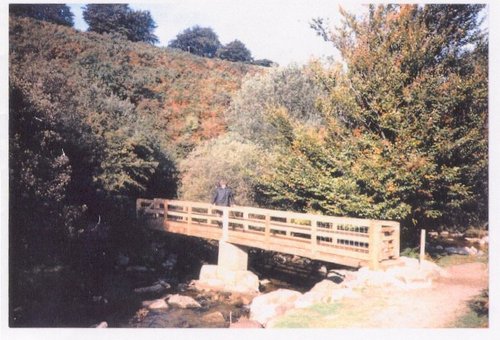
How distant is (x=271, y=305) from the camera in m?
9.88

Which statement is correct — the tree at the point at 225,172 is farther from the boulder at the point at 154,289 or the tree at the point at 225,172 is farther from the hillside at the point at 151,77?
the hillside at the point at 151,77

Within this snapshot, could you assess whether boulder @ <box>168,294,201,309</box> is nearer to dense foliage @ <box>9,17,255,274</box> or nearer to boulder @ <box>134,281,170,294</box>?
boulder @ <box>134,281,170,294</box>

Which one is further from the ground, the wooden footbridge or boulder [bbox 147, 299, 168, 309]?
the wooden footbridge

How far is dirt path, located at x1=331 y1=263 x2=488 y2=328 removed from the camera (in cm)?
784

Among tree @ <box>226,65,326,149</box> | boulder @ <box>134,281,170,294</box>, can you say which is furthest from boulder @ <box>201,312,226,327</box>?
tree @ <box>226,65,326,149</box>

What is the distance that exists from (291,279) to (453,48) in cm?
931

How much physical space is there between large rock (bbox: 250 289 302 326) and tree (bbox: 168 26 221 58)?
3175 cm

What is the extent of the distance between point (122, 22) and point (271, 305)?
3350 centimetres

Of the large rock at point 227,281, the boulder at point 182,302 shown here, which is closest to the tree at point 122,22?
the large rock at point 227,281

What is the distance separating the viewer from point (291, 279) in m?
14.5

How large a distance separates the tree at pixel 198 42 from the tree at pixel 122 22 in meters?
3.74
